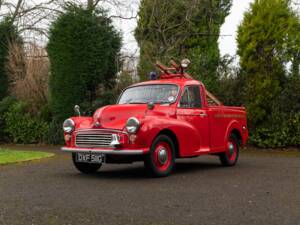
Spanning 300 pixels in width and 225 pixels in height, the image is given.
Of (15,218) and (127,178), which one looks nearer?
(15,218)

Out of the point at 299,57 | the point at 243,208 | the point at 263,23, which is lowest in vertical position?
the point at 243,208

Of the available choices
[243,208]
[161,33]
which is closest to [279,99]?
[161,33]

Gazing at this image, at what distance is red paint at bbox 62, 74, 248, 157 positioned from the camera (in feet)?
27.2

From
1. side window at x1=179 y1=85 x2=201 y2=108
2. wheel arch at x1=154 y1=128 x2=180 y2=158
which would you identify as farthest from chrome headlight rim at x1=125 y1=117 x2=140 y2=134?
side window at x1=179 y1=85 x2=201 y2=108

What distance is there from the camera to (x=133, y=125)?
323 inches

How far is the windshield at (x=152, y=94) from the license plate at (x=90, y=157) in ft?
5.49

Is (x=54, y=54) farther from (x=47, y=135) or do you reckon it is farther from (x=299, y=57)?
(x=299, y=57)

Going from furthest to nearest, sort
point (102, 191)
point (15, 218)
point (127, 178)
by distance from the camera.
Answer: point (127, 178)
point (102, 191)
point (15, 218)

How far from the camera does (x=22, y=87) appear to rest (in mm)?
19328

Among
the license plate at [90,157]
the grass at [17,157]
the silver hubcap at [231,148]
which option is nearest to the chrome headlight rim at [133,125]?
the license plate at [90,157]

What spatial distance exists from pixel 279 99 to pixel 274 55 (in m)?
1.36

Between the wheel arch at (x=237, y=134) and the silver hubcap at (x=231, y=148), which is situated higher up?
the wheel arch at (x=237, y=134)

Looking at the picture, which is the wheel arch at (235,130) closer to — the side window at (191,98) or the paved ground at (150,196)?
the paved ground at (150,196)

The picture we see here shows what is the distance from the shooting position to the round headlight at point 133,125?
817cm
